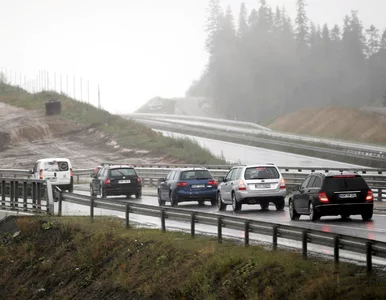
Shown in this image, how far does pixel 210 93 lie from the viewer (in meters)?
159

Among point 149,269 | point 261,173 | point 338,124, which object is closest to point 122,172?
point 261,173

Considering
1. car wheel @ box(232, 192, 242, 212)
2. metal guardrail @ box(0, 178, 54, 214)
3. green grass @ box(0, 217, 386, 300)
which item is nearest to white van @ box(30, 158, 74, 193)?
metal guardrail @ box(0, 178, 54, 214)

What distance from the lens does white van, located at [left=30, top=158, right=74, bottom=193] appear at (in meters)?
41.8

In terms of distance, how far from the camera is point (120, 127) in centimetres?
8112

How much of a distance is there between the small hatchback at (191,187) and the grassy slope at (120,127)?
26309mm

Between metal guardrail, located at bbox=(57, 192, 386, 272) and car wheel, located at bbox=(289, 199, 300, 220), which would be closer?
metal guardrail, located at bbox=(57, 192, 386, 272)

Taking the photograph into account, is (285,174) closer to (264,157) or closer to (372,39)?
(264,157)

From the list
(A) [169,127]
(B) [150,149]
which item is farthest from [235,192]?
(A) [169,127]

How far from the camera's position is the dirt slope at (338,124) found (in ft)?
271

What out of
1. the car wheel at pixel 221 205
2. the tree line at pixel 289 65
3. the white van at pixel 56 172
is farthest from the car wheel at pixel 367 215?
the tree line at pixel 289 65

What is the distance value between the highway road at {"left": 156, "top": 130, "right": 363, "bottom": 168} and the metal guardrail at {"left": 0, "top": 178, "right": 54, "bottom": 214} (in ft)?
92.8

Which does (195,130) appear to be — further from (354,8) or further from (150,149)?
(354,8)

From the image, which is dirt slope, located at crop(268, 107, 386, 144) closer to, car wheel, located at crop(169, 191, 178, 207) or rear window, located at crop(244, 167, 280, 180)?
car wheel, located at crop(169, 191, 178, 207)

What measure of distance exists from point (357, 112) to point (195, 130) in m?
17.3
